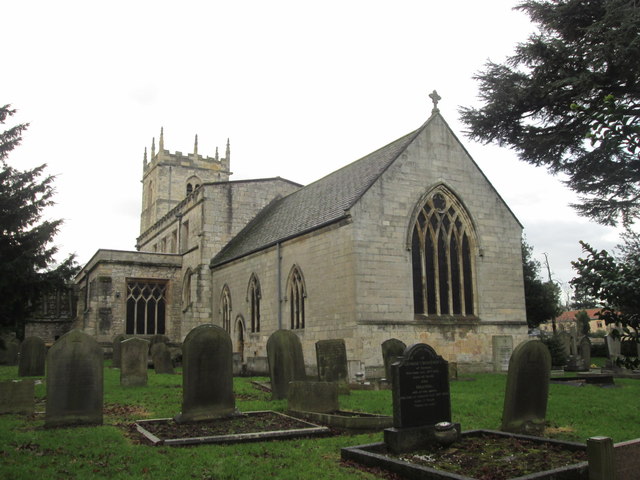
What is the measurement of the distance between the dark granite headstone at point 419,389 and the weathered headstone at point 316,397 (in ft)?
9.92

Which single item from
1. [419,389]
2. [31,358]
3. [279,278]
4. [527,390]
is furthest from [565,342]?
[31,358]

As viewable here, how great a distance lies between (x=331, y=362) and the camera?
15.3 metres

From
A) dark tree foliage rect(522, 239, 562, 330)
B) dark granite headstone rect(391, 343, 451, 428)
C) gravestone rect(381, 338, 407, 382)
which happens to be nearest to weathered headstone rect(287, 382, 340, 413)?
dark granite headstone rect(391, 343, 451, 428)

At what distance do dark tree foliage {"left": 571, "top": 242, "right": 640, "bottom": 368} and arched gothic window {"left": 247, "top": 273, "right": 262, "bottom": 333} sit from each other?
19.8 meters

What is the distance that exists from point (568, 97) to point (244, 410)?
15.2m

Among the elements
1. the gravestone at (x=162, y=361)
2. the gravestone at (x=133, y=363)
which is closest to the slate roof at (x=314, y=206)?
the gravestone at (x=162, y=361)

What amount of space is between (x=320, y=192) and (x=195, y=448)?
63.9ft

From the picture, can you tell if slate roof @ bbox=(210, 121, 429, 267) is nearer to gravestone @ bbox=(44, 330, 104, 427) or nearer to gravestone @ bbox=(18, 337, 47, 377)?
gravestone @ bbox=(18, 337, 47, 377)

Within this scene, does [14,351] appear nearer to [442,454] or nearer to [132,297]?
[132,297]

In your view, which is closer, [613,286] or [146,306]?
[613,286]

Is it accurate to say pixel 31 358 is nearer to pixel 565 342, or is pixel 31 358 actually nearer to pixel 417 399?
pixel 417 399

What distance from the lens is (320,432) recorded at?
9.41m

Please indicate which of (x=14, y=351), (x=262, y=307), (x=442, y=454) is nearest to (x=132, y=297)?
(x=14, y=351)

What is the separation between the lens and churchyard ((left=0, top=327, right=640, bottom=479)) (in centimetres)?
705
